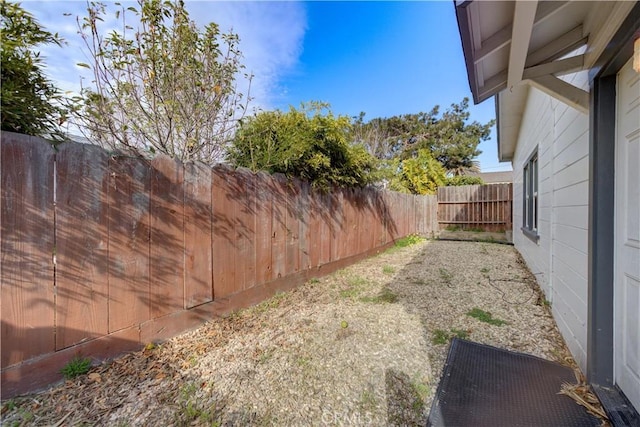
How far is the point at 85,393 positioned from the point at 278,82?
15.7ft

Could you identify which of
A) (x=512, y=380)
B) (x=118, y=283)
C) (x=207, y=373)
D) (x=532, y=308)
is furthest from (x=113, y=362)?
(x=532, y=308)

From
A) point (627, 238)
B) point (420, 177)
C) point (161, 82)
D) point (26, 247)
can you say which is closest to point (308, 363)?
point (26, 247)

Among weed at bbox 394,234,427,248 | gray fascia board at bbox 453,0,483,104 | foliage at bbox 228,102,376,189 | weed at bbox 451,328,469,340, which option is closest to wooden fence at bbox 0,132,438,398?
foliage at bbox 228,102,376,189

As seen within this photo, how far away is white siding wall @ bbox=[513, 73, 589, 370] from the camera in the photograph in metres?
2.03

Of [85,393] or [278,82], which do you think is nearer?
[85,393]

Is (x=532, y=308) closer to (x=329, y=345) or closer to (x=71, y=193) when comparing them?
(x=329, y=345)

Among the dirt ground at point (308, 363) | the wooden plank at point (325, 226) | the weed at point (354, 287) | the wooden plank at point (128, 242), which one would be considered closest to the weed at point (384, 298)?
the dirt ground at point (308, 363)

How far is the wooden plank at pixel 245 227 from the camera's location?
3.10 m

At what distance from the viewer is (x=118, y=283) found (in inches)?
81.1

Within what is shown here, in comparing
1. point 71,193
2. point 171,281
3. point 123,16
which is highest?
point 123,16

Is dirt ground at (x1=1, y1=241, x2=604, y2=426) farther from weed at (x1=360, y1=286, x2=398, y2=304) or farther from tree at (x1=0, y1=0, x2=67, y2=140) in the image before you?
tree at (x1=0, y1=0, x2=67, y2=140)

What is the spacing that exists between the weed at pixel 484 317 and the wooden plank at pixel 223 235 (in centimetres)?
275

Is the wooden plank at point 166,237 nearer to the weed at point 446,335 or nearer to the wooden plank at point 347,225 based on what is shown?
the weed at point 446,335

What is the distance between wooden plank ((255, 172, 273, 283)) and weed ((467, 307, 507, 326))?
2.49 m
